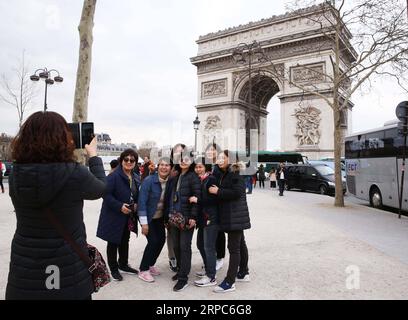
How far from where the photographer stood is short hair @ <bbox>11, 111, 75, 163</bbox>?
1863 mm

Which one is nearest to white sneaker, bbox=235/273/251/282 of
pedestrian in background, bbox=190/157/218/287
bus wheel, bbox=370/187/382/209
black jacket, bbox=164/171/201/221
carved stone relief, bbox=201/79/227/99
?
pedestrian in background, bbox=190/157/218/287

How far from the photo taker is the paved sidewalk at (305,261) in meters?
3.63

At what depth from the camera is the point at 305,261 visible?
4852 millimetres

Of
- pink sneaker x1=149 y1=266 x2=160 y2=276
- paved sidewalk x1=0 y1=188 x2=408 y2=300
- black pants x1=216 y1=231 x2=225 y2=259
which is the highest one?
black pants x1=216 y1=231 x2=225 y2=259

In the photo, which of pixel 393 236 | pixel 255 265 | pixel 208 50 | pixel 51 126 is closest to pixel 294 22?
pixel 208 50

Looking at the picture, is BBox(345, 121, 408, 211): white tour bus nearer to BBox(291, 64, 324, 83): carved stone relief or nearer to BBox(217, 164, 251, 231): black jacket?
BBox(217, 164, 251, 231): black jacket

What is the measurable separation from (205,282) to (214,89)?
30.6m

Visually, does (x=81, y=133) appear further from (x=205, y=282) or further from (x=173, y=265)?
(x=173, y=265)

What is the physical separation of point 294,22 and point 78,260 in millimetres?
31054

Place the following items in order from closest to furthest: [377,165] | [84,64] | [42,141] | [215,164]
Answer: [42,141] < [215,164] < [84,64] < [377,165]

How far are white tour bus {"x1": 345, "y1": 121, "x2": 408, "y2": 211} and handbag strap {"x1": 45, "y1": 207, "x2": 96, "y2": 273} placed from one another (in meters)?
10.1

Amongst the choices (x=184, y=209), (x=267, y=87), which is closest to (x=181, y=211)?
(x=184, y=209)

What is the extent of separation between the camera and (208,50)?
113ft
